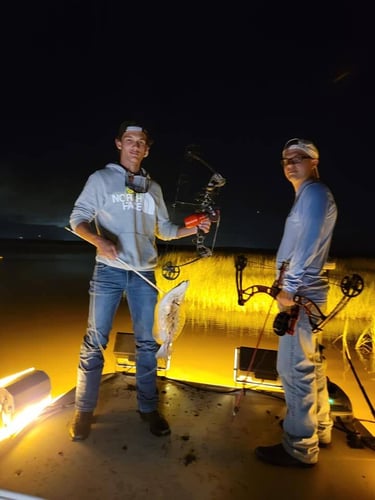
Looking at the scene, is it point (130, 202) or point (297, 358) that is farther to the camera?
point (130, 202)

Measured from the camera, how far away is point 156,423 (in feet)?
8.66

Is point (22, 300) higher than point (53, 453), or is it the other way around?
point (53, 453)

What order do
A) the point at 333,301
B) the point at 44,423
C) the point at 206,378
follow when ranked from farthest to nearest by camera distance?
the point at 333,301 → the point at 206,378 → the point at 44,423

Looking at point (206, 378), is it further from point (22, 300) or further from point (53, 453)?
A: point (22, 300)

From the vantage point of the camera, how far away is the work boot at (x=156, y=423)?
8.46ft

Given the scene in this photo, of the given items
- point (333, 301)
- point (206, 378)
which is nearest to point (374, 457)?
point (206, 378)

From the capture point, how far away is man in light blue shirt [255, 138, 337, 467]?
2.23 meters

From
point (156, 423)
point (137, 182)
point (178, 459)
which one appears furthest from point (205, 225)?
point (178, 459)

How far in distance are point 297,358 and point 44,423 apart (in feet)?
6.08

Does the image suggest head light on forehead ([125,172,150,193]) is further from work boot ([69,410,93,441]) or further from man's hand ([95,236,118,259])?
work boot ([69,410,93,441])

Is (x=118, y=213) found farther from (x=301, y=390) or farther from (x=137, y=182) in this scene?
(x=301, y=390)

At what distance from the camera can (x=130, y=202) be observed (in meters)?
2.75

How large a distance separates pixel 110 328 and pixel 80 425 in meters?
0.67

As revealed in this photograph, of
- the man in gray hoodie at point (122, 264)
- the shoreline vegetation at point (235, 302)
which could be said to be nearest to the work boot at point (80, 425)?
the man in gray hoodie at point (122, 264)
